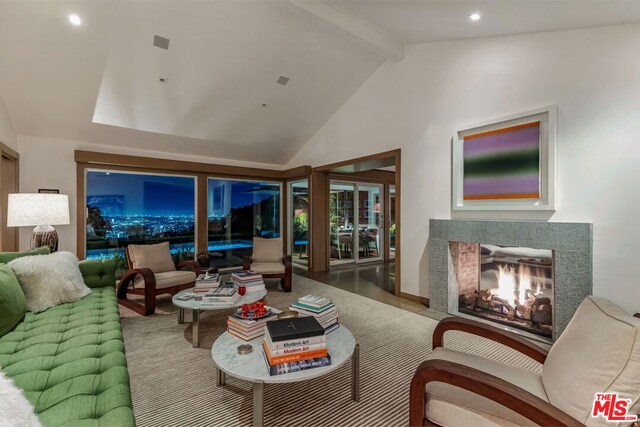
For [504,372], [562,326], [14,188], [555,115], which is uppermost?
[555,115]

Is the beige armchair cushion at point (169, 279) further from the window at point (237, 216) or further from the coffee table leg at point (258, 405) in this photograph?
the coffee table leg at point (258, 405)

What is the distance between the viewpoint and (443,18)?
3154 mm

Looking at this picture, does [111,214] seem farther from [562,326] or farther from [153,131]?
[562,326]

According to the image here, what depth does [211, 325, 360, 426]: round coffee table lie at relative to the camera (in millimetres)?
1572

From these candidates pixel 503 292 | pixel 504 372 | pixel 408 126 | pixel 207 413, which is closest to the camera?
pixel 504 372

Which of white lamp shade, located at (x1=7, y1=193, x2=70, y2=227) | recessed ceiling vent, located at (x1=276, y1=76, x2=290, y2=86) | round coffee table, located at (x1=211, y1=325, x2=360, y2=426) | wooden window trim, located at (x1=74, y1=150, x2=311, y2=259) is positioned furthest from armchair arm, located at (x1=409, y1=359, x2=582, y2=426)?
wooden window trim, located at (x1=74, y1=150, x2=311, y2=259)

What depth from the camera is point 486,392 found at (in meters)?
1.21

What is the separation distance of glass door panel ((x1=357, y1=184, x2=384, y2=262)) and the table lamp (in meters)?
5.50

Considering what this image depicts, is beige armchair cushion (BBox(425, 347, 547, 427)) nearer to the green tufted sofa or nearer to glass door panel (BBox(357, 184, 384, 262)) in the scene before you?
the green tufted sofa

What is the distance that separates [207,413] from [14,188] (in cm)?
458

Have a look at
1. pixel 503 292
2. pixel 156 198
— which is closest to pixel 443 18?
pixel 503 292

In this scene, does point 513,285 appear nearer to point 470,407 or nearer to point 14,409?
point 470,407

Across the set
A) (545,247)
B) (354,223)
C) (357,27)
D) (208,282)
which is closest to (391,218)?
(354,223)

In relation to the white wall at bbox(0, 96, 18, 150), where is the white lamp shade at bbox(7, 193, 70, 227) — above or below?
below
